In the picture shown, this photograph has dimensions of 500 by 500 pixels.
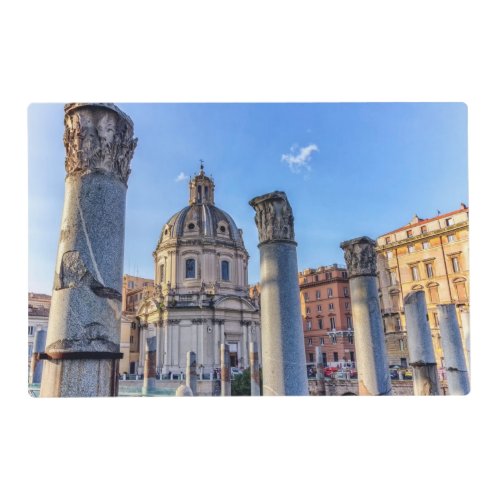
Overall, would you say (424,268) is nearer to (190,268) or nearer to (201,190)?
(190,268)

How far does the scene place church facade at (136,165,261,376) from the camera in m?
25.9

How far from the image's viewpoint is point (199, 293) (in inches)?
1050

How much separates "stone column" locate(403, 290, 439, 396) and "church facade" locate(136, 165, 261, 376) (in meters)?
17.8

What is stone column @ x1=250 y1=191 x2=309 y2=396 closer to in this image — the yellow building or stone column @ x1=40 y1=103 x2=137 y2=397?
stone column @ x1=40 y1=103 x2=137 y2=397

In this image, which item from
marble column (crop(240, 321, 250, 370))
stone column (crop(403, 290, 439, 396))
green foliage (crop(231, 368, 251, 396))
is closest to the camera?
stone column (crop(403, 290, 439, 396))

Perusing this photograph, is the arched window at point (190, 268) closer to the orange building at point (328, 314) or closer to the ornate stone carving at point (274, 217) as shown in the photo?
the orange building at point (328, 314)

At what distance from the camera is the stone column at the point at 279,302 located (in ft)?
16.7

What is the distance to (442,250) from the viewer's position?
18250mm

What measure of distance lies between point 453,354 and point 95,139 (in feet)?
23.0

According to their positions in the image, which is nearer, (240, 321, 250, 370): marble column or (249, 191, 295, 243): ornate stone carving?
(249, 191, 295, 243): ornate stone carving

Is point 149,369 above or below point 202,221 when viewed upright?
below

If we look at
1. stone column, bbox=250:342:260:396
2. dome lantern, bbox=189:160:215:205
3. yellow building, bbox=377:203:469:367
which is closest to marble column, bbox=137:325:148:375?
dome lantern, bbox=189:160:215:205

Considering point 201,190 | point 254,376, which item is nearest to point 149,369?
point 254,376

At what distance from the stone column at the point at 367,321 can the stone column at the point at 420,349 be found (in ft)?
2.46
